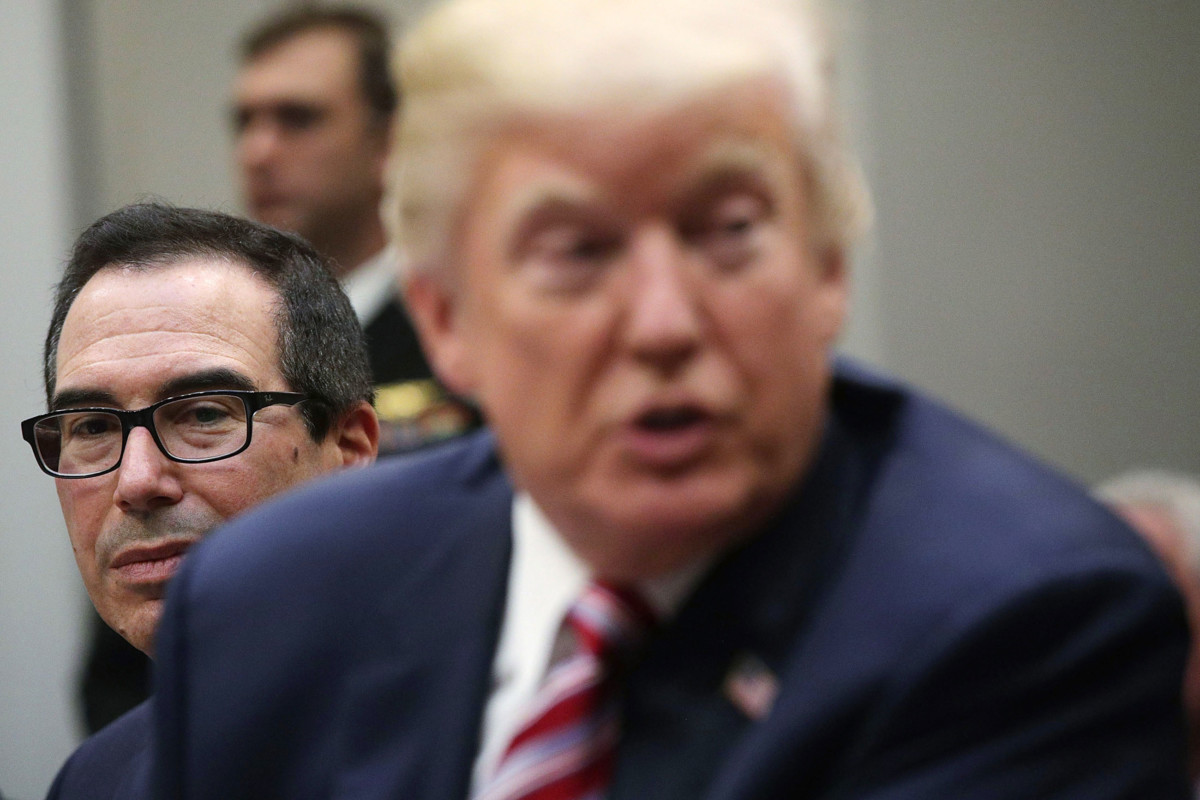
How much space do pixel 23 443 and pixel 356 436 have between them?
142 cm

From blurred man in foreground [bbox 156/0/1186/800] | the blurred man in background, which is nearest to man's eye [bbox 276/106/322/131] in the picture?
the blurred man in background

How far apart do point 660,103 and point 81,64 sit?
3808mm

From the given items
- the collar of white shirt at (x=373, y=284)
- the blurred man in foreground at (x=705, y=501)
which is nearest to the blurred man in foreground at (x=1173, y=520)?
the collar of white shirt at (x=373, y=284)

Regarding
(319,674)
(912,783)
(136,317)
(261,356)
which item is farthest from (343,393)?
(912,783)

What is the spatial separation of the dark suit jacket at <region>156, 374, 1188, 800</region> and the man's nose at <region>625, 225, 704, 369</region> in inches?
8.0

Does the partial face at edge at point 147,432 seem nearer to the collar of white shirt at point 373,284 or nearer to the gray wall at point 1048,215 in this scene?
the collar of white shirt at point 373,284

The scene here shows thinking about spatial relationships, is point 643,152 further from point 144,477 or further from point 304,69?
point 304,69

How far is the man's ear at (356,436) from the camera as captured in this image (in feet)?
6.49

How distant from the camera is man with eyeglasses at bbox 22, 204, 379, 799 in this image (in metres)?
1.85

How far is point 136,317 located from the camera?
189cm

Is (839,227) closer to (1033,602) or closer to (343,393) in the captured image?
(1033,602)

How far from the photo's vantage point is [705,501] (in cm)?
121

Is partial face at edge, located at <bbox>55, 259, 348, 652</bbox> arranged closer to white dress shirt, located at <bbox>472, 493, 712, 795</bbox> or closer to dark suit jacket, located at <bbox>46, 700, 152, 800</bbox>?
dark suit jacket, located at <bbox>46, 700, 152, 800</bbox>

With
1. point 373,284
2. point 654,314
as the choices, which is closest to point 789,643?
point 654,314
